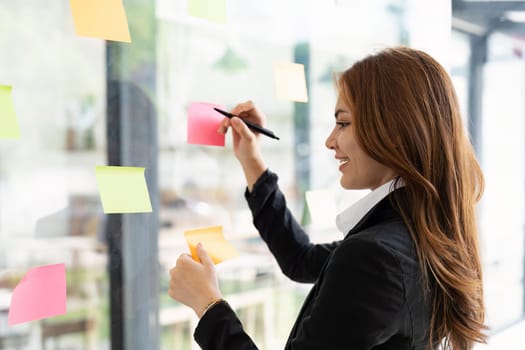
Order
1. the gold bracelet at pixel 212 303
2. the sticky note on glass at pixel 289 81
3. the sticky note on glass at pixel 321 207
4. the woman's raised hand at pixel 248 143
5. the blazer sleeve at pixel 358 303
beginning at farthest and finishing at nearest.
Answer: the sticky note on glass at pixel 321 207 → the sticky note on glass at pixel 289 81 → the woman's raised hand at pixel 248 143 → the gold bracelet at pixel 212 303 → the blazer sleeve at pixel 358 303

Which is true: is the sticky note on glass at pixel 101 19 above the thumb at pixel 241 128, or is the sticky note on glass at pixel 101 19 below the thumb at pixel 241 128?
above

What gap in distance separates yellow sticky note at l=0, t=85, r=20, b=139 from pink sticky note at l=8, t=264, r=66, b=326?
0.20 meters

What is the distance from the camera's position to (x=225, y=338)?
0.80 metres

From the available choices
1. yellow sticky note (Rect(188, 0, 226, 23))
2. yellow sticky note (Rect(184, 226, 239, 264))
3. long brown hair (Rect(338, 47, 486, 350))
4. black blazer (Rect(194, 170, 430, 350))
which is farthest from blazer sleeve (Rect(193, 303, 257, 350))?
yellow sticky note (Rect(188, 0, 226, 23))

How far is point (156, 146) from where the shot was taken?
3.39 feet

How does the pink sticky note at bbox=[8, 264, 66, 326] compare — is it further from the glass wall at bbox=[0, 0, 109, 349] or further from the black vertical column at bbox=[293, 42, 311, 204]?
the black vertical column at bbox=[293, 42, 311, 204]

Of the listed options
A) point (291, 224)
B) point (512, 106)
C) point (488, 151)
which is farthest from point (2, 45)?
point (512, 106)

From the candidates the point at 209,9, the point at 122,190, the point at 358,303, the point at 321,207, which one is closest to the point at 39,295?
the point at 122,190

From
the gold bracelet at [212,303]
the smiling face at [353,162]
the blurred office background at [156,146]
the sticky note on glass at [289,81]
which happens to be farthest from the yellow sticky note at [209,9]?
the gold bracelet at [212,303]

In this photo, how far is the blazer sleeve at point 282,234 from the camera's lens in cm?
109

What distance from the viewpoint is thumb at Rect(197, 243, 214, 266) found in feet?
3.01

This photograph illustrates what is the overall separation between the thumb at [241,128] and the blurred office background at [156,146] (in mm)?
96

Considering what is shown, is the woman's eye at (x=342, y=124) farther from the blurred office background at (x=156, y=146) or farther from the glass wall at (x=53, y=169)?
the glass wall at (x=53, y=169)

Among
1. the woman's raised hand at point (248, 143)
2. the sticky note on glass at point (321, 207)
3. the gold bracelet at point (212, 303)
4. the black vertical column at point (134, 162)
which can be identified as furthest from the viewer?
the sticky note on glass at point (321, 207)
